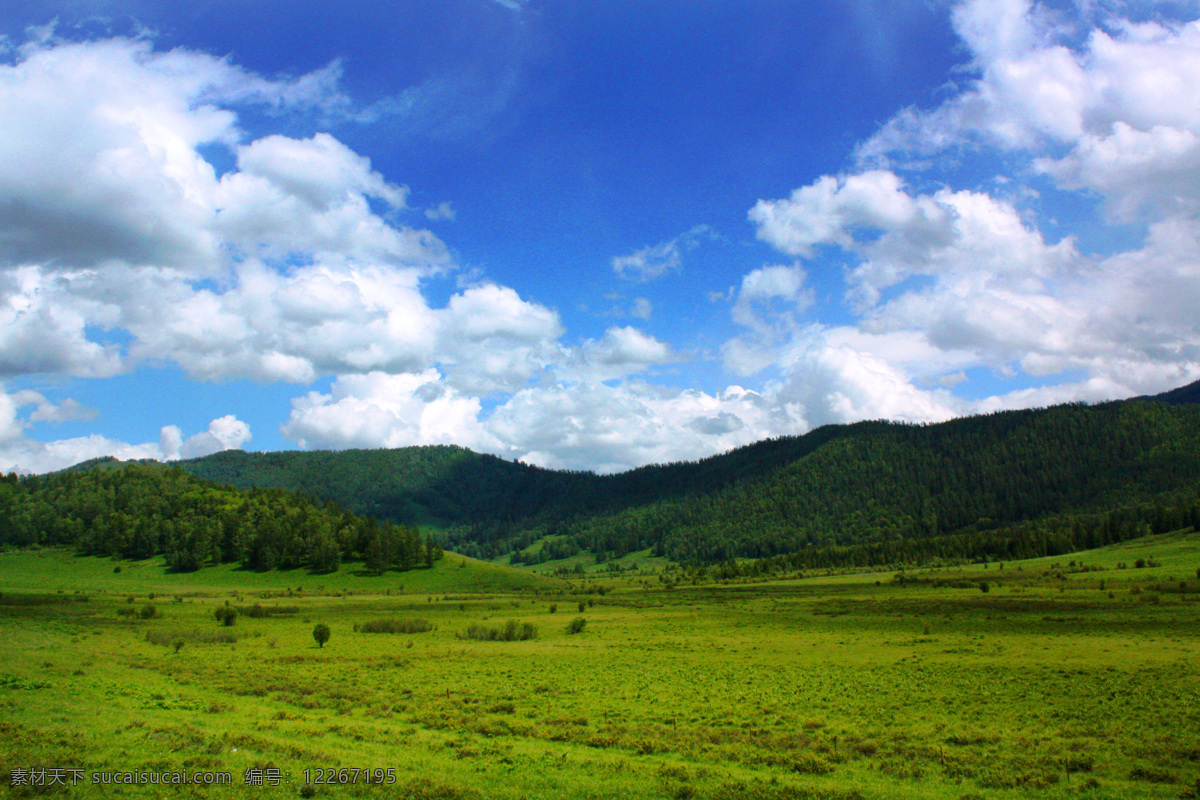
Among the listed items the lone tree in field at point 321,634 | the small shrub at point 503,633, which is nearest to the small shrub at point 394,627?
the small shrub at point 503,633

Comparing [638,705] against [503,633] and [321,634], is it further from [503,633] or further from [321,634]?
[503,633]

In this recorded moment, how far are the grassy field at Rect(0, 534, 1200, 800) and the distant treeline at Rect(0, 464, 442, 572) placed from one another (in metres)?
88.0

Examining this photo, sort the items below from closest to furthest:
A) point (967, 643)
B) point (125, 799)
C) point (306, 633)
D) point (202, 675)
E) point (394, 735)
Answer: point (125, 799), point (394, 735), point (202, 675), point (967, 643), point (306, 633)

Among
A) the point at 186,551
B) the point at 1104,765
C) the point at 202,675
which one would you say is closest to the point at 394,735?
the point at 202,675

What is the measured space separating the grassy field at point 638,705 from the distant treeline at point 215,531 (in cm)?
8800

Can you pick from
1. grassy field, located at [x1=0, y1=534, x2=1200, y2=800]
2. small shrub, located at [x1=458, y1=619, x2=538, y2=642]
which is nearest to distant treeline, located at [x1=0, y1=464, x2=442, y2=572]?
grassy field, located at [x1=0, y1=534, x2=1200, y2=800]

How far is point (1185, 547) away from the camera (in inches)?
4924

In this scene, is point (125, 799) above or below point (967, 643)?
above

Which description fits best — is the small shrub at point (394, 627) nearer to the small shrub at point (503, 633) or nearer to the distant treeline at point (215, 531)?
the small shrub at point (503, 633)

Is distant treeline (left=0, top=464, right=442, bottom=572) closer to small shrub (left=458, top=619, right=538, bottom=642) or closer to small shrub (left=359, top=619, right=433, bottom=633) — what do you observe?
small shrub (left=359, top=619, right=433, bottom=633)

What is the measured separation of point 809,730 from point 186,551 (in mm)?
173070

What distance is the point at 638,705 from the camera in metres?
30.3

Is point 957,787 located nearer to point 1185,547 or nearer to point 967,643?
point 967,643

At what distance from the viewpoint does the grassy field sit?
1817 cm
